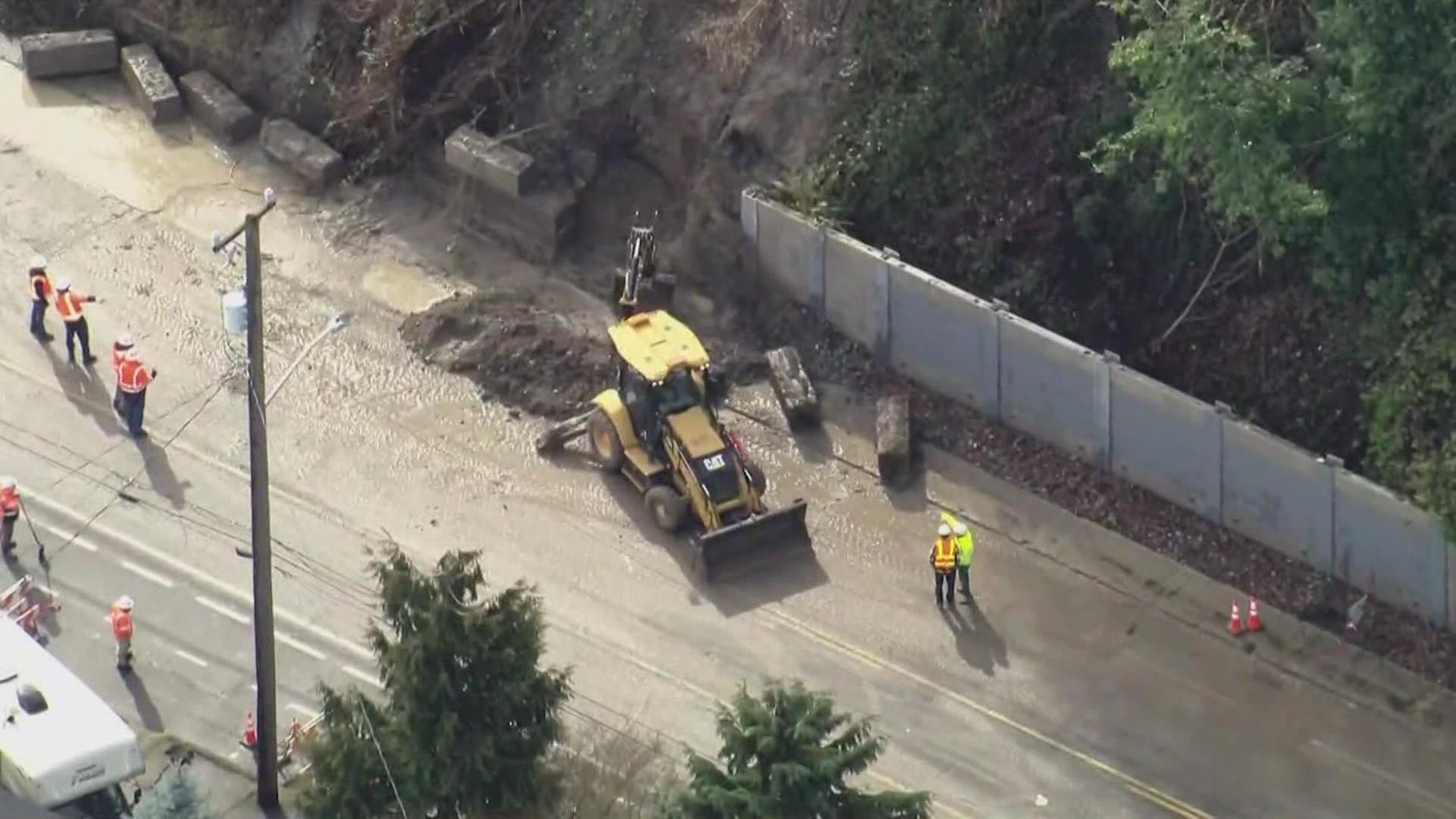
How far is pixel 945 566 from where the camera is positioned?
27781mm

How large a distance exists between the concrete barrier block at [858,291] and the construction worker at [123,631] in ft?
31.3

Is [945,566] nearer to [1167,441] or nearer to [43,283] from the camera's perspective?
[1167,441]

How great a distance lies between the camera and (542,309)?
32.6 meters

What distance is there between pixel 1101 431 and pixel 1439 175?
4696 mm

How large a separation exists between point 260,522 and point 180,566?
→ 496 centimetres

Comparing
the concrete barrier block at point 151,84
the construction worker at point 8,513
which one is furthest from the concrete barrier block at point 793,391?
the concrete barrier block at point 151,84

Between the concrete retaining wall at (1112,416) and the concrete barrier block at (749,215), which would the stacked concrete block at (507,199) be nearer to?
the concrete barrier block at (749,215)

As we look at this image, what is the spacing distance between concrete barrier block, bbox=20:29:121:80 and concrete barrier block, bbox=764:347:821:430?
1196 centimetres

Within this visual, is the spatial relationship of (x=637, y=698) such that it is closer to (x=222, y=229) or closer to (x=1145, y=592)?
(x=1145, y=592)

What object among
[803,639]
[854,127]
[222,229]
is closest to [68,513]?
[222,229]

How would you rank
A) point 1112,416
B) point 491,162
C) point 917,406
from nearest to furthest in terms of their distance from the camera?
point 1112,416, point 917,406, point 491,162

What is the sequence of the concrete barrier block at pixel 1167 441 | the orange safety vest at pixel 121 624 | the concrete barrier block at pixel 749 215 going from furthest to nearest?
the concrete barrier block at pixel 749 215 → the concrete barrier block at pixel 1167 441 → the orange safety vest at pixel 121 624

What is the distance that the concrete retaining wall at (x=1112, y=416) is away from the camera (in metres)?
27.9

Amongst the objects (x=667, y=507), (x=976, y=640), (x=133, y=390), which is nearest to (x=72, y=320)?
(x=133, y=390)
